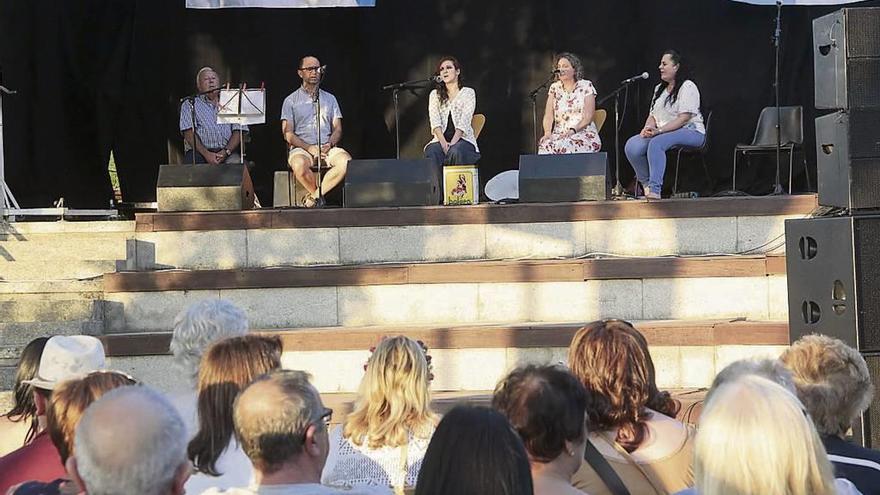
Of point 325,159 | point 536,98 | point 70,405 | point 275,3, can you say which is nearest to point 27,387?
point 70,405

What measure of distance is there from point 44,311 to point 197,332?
11.7 ft

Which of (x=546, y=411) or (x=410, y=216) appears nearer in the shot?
(x=546, y=411)

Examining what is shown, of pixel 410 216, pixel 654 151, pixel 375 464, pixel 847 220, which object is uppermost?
pixel 654 151

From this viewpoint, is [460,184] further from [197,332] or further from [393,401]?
[393,401]

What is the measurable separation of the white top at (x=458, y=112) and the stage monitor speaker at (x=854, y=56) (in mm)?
4540

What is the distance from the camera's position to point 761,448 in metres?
2.09

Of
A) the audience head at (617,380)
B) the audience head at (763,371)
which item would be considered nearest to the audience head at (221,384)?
the audience head at (617,380)

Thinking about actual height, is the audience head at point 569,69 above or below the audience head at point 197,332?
above

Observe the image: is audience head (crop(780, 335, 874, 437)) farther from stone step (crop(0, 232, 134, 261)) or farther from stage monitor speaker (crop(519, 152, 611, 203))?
stone step (crop(0, 232, 134, 261))

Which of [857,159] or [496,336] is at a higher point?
[857,159]

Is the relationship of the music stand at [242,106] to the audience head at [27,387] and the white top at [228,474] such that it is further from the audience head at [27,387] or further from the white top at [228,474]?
the white top at [228,474]

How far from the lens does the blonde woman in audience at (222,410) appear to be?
9.75 ft

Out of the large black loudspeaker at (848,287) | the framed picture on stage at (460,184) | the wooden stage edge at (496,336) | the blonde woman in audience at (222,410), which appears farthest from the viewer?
the framed picture on stage at (460,184)

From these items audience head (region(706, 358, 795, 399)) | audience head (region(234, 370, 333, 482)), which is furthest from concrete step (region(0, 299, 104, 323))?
audience head (region(706, 358, 795, 399))
